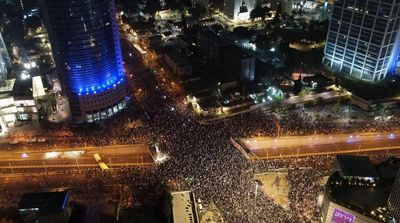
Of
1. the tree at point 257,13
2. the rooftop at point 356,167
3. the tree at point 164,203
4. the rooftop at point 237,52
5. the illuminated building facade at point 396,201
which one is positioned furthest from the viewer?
the tree at point 257,13

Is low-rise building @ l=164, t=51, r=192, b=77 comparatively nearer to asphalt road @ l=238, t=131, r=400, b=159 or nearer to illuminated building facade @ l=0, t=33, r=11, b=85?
asphalt road @ l=238, t=131, r=400, b=159

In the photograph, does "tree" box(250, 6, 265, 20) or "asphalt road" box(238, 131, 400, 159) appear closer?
"asphalt road" box(238, 131, 400, 159)

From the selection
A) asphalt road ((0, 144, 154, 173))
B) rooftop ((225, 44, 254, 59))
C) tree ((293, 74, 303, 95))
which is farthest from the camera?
rooftop ((225, 44, 254, 59))

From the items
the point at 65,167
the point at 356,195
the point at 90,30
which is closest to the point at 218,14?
the point at 90,30

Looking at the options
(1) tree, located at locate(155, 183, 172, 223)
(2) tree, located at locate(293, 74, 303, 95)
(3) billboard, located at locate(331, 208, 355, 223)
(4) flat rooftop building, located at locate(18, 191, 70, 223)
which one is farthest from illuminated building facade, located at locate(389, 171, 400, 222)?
(4) flat rooftop building, located at locate(18, 191, 70, 223)

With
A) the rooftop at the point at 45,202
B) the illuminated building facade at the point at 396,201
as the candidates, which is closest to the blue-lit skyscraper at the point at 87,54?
the rooftop at the point at 45,202

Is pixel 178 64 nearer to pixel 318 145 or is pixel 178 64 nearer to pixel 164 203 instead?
pixel 318 145

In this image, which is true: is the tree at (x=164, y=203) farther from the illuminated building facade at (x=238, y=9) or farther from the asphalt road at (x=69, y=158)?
the illuminated building facade at (x=238, y=9)
